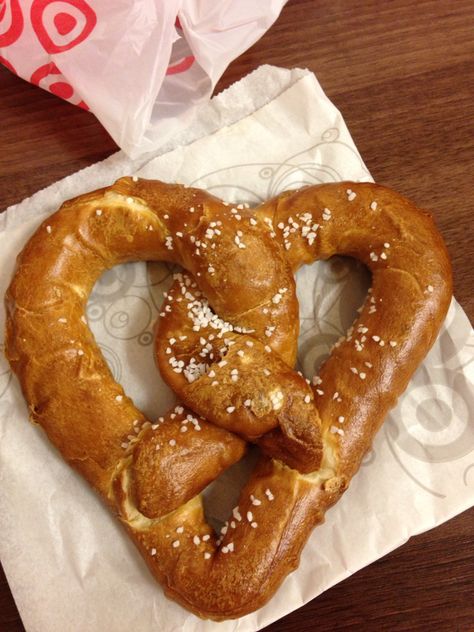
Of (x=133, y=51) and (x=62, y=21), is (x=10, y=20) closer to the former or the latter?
(x=62, y=21)

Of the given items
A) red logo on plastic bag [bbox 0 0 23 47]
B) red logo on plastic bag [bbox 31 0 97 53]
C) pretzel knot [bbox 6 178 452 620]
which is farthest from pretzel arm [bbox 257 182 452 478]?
red logo on plastic bag [bbox 0 0 23 47]

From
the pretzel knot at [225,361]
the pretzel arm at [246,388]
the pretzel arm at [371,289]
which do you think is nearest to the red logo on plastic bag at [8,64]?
the pretzel knot at [225,361]

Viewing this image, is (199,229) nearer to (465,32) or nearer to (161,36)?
(161,36)

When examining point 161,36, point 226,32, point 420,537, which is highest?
point 161,36

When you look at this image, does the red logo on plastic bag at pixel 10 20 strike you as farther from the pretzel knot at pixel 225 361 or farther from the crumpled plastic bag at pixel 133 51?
the pretzel knot at pixel 225 361

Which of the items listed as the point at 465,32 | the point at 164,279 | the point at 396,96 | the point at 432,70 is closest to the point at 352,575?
the point at 164,279

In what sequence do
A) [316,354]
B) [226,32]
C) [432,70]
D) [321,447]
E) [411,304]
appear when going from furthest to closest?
[432,70]
[226,32]
[316,354]
[411,304]
[321,447]

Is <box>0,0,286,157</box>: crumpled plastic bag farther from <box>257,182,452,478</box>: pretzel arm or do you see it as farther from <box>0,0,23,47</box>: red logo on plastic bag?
<box>257,182,452,478</box>: pretzel arm
